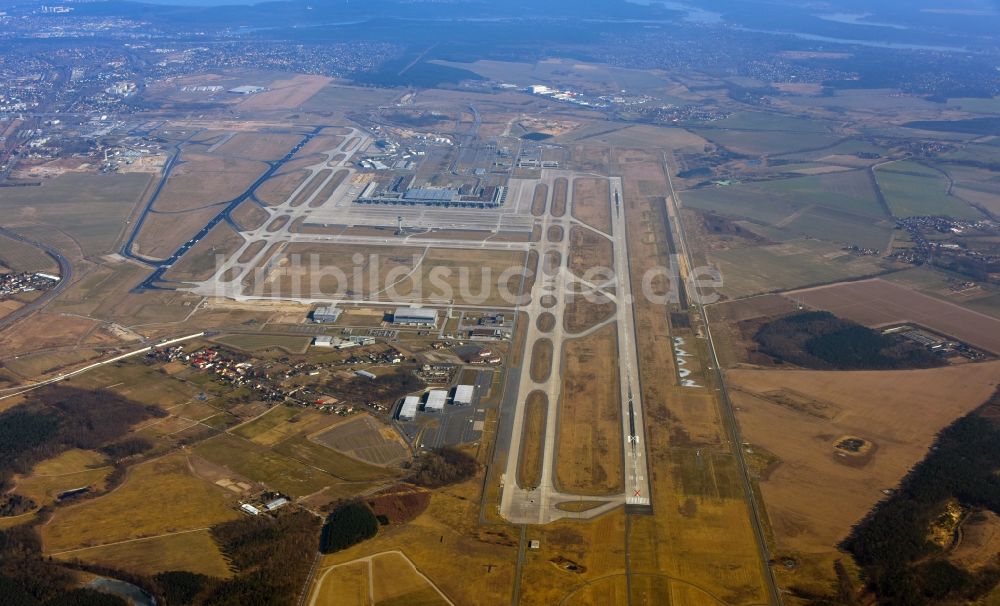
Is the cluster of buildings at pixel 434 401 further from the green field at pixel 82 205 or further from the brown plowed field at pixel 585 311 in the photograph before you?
the green field at pixel 82 205

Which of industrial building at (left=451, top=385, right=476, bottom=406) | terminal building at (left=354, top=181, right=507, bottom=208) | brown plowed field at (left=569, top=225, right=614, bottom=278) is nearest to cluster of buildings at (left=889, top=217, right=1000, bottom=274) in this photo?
brown plowed field at (left=569, top=225, right=614, bottom=278)

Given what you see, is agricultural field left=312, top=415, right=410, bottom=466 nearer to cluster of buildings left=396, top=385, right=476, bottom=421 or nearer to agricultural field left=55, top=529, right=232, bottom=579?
cluster of buildings left=396, top=385, right=476, bottom=421

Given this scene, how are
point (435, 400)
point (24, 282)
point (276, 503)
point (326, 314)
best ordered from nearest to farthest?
1. point (276, 503)
2. point (435, 400)
3. point (326, 314)
4. point (24, 282)

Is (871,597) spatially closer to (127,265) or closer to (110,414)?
(110,414)

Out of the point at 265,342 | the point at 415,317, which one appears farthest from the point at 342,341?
the point at 415,317

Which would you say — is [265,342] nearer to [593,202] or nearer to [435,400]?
[435,400]

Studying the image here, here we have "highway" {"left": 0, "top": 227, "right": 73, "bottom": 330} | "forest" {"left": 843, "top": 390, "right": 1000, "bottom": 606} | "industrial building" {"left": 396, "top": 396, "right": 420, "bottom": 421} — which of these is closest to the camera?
"forest" {"left": 843, "top": 390, "right": 1000, "bottom": 606}
